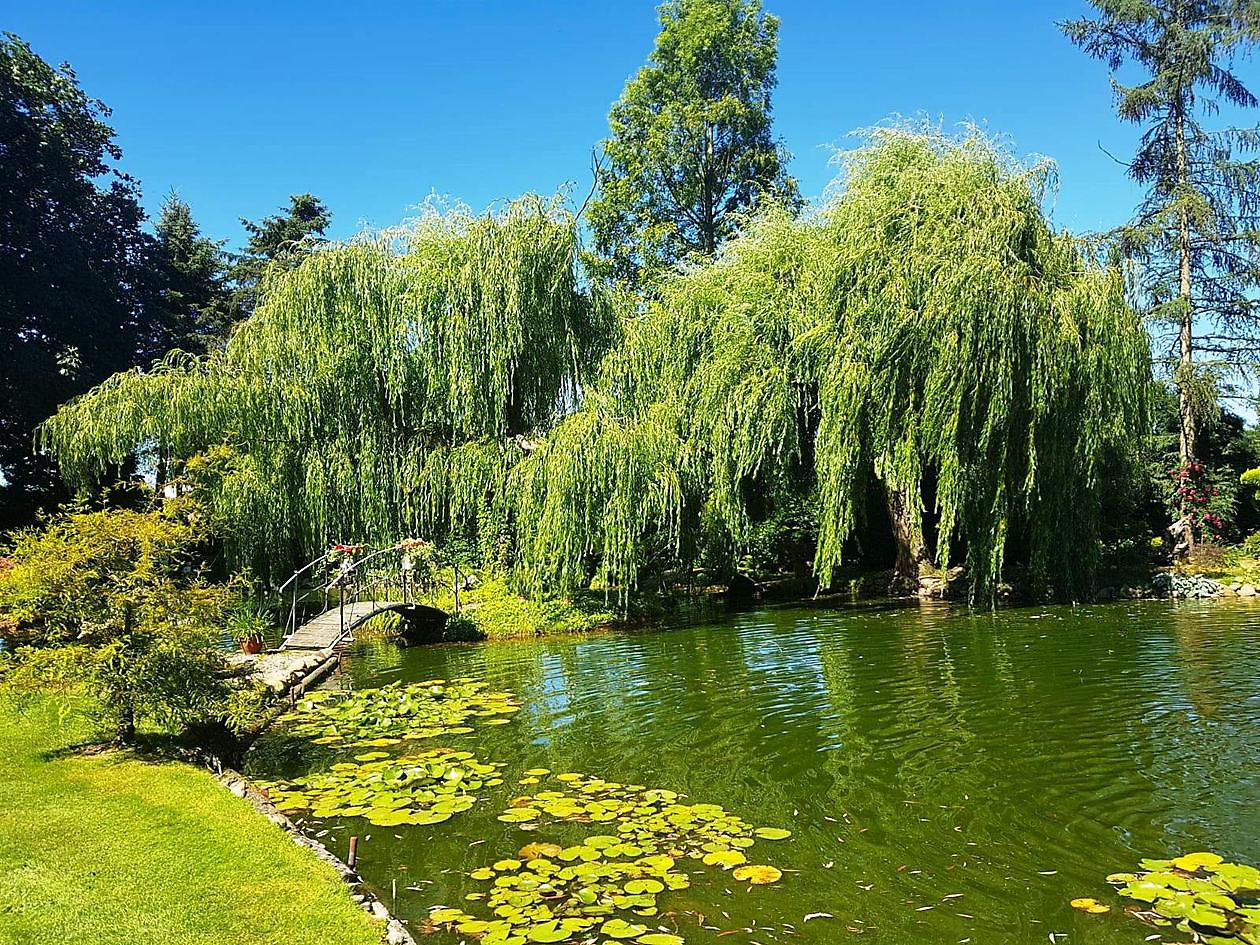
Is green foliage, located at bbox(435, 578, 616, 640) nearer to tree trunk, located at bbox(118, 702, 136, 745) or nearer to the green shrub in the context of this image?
tree trunk, located at bbox(118, 702, 136, 745)

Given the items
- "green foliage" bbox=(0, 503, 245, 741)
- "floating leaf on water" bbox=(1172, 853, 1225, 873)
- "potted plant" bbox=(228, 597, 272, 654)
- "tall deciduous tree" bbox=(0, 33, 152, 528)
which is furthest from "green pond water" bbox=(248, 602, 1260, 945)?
"tall deciduous tree" bbox=(0, 33, 152, 528)

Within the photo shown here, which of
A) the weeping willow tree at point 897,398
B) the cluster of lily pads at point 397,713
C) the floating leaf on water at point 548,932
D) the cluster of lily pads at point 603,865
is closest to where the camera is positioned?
the floating leaf on water at point 548,932

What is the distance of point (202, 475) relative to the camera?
14492 mm

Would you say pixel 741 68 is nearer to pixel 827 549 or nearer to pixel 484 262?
pixel 484 262

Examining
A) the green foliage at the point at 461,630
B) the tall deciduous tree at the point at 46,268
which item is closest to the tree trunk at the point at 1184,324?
the green foliage at the point at 461,630

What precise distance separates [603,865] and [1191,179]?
2321 centimetres

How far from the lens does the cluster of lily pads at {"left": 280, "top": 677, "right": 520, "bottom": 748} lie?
7.71 metres

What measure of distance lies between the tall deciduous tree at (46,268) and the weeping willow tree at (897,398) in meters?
17.1

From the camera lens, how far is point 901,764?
6438 mm

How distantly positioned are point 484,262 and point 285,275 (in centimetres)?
380

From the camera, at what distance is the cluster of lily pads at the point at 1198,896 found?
12.5 ft

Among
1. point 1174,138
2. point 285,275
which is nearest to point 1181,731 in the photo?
point 285,275

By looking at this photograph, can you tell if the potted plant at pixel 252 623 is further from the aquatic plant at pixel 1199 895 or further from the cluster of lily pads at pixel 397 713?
the aquatic plant at pixel 1199 895

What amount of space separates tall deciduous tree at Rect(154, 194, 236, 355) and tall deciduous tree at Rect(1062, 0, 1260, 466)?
28.3 metres
